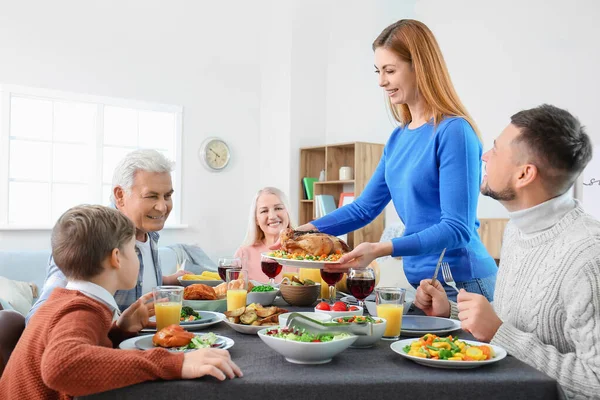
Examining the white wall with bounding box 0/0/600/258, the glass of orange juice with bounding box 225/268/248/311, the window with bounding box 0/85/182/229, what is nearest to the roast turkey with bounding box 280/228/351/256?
the glass of orange juice with bounding box 225/268/248/311

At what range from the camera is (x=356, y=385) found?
1070 millimetres

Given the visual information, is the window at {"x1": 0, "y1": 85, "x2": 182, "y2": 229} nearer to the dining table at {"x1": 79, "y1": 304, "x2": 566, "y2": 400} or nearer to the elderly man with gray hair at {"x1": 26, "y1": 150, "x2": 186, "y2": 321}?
the elderly man with gray hair at {"x1": 26, "y1": 150, "x2": 186, "y2": 321}

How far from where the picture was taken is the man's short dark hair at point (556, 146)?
147cm

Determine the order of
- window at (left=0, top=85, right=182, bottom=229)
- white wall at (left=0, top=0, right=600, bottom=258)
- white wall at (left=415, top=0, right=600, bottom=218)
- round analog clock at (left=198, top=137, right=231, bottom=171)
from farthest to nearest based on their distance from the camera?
round analog clock at (left=198, top=137, right=231, bottom=171)
window at (left=0, top=85, right=182, bottom=229)
white wall at (left=0, top=0, right=600, bottom=258)
white wall at (left=415, top=0, right=600, bottom=218)

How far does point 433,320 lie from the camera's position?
1638mm

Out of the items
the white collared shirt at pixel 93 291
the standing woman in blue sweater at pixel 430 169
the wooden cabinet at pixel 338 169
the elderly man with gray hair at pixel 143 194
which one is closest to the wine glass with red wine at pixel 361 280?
the standing woman in blue sweater at pixel 430 169

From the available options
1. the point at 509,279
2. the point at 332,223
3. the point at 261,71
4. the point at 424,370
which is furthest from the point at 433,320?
the point at 261,71

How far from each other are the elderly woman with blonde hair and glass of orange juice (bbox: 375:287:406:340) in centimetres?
209

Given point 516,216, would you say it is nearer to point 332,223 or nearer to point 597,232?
point 597,232

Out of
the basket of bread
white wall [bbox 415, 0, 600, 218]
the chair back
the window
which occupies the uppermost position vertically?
white wall [bbox 415, 0, 600, 218]

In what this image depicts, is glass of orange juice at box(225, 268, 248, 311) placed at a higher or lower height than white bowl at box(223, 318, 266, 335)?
higher

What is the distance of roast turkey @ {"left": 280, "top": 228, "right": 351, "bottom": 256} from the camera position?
202cm

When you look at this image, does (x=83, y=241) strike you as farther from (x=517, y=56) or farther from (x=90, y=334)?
(x=517, y=56)

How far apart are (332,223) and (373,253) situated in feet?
2.20
